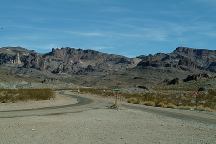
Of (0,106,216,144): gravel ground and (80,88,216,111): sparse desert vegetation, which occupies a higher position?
(80,88,216,111): sparse desert vegetation

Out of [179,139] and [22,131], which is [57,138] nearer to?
[22,131]

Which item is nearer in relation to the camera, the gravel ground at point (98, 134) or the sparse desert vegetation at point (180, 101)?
the gravel ground at point (98, 134)

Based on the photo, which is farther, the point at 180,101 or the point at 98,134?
the point at 180,101

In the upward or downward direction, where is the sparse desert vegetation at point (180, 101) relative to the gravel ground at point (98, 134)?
upward

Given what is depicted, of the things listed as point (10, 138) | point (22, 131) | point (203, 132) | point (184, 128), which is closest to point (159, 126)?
point (184, 128)

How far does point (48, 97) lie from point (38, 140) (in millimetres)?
41960

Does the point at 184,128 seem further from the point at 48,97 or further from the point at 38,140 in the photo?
the point at 48,97

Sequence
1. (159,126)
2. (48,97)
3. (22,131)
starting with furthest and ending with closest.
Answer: (48,97) → (159,126) → (22,131)

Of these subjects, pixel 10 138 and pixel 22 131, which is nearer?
pixel 10 138

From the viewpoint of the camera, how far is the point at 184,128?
23.6m

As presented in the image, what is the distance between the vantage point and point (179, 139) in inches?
740

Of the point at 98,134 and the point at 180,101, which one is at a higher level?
the point at 180,101

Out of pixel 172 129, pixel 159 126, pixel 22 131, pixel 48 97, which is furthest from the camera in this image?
pixel 48 97

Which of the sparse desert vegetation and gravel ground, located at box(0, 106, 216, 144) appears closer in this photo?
gravel ground, located at box(0, 106, 216, 144)
